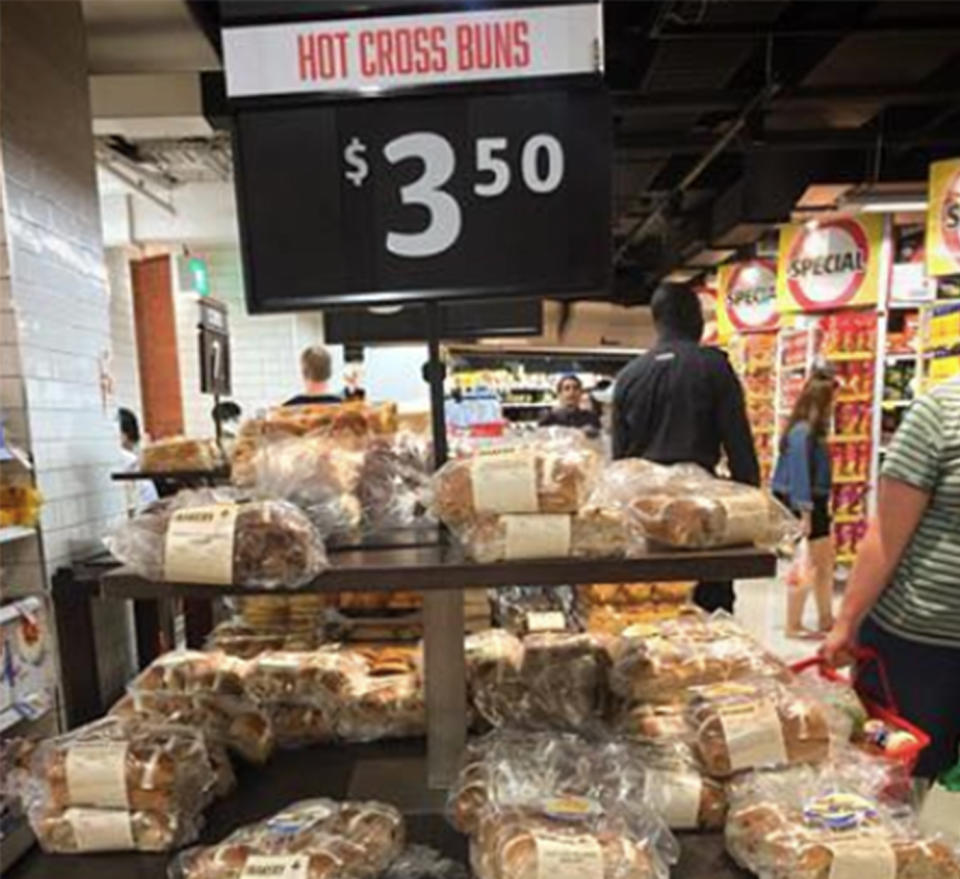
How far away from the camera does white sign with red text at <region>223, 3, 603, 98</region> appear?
1.20 meters

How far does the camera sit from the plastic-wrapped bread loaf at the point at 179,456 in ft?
8.39

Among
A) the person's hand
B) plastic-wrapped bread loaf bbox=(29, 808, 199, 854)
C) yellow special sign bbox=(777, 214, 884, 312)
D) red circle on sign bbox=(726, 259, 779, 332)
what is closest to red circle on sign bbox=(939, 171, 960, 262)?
yellow special sign bbox=(777, 214, 884, 312)

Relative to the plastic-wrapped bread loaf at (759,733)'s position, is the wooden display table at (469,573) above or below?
above

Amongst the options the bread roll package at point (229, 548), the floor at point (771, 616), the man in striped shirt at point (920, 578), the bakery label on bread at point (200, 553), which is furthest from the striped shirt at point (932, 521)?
the floor at point (771, 616)

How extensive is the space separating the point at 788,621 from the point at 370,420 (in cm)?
470

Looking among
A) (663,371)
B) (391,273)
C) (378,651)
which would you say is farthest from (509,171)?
(663,371)

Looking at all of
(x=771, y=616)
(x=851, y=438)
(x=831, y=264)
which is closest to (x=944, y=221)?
(x=831, y=264)

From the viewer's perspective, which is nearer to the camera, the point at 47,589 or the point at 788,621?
the point at 47,589

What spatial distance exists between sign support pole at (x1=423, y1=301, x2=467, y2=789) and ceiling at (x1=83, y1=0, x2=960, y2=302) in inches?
54.0

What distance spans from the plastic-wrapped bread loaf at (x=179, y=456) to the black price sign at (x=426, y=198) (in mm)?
1464

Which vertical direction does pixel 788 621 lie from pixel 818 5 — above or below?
below

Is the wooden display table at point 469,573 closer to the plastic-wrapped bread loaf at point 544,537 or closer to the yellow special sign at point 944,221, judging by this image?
the plastic-wrapped bread loaf at point 544,537

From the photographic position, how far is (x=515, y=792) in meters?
1.22

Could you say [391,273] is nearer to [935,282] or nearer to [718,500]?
[718,500]
